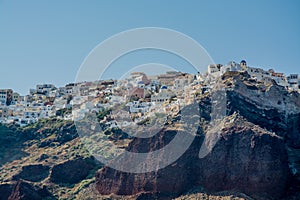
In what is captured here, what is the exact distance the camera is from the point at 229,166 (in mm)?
65062

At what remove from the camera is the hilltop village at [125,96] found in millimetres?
86312

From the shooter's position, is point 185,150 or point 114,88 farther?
point 114,88

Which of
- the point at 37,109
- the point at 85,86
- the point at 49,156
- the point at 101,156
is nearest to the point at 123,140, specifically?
the point at 101,156

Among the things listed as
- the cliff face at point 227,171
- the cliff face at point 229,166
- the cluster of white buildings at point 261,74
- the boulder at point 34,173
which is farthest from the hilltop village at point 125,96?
the boulder at point 34,173

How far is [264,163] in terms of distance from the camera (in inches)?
2554

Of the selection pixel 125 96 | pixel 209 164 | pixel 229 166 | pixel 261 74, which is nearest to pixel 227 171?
pixel 229 166

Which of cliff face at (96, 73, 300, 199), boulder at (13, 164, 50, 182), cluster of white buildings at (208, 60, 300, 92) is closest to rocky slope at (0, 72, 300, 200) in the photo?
cliff face at (96, 73, 300, 199)

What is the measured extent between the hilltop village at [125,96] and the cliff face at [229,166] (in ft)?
30.5

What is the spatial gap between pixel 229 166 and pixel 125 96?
3918cm

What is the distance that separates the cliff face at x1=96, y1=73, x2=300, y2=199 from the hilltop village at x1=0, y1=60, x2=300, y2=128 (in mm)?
9296

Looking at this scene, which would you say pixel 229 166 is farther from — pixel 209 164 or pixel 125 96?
pixel 125 96

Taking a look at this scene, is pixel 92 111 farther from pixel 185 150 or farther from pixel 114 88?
pixel 185 150

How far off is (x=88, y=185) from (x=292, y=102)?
90.0 ft

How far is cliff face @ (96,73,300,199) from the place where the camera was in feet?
210
